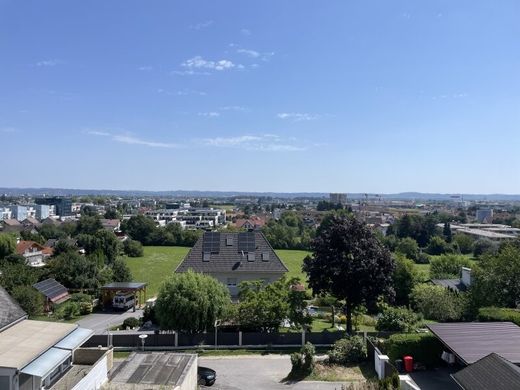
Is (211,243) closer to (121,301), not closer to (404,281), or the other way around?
(121,301)

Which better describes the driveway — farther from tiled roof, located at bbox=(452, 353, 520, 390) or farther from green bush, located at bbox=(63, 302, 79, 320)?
tiled roof, located at bbox=(452, 353, 520, 390)

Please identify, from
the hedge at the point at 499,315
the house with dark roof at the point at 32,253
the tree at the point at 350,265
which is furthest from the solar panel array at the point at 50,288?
the hedge at the point at 499,315

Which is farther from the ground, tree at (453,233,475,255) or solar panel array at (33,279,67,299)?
solar panel array at (33,279,67,299)

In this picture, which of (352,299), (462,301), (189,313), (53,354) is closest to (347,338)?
(352,299)

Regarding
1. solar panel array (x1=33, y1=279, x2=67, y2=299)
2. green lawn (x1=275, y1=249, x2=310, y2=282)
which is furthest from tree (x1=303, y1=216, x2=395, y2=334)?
green lawn (x1=275, y1=249, x2=310, y2=282)

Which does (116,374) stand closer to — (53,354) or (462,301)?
(53,354)

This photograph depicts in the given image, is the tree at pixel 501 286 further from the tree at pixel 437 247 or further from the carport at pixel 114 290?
the tree at pixel 437 247

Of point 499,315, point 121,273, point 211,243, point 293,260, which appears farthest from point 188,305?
point 293,260
